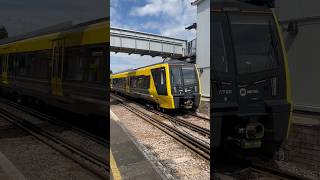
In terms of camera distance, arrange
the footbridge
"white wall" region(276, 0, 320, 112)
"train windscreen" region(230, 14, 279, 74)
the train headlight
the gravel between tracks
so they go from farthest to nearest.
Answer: "white wall" region(276, 0, 320, 112) < the train headlight < "train windscreen" region(230, 14, 279, 74) < the gravel between tracks < the footbridge

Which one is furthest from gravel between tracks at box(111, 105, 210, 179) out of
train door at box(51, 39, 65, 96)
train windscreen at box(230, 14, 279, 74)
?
train windscreen at box(230, 14, 279, 74)

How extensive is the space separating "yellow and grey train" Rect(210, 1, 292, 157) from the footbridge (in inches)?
15.1

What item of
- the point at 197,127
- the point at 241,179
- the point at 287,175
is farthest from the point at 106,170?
the point at 287,175

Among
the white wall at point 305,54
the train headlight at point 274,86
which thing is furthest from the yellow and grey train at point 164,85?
the white wall at point 305,54

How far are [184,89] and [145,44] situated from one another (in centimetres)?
99

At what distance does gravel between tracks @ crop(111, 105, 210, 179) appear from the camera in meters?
1.90

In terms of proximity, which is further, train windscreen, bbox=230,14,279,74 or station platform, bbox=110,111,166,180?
train windscreen, bbox=230,14,279,74

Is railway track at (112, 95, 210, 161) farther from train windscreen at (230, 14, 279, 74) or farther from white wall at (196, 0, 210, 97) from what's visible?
train windscreen at (230, 14, 279, 74)

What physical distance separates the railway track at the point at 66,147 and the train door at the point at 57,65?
46 centimetres

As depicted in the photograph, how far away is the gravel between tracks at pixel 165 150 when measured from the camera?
1.90 m

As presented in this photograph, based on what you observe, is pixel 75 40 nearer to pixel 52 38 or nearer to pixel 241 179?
pixel 52 38

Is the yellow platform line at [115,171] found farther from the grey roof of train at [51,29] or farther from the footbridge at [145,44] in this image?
the grey roof of train at [51,29]

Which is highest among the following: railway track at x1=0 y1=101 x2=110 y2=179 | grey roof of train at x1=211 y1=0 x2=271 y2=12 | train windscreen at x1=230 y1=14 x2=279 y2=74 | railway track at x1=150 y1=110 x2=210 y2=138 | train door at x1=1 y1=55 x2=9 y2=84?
grey roof of train at x1=211 y1=0 x2=271 y2=12

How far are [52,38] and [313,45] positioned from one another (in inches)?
192
